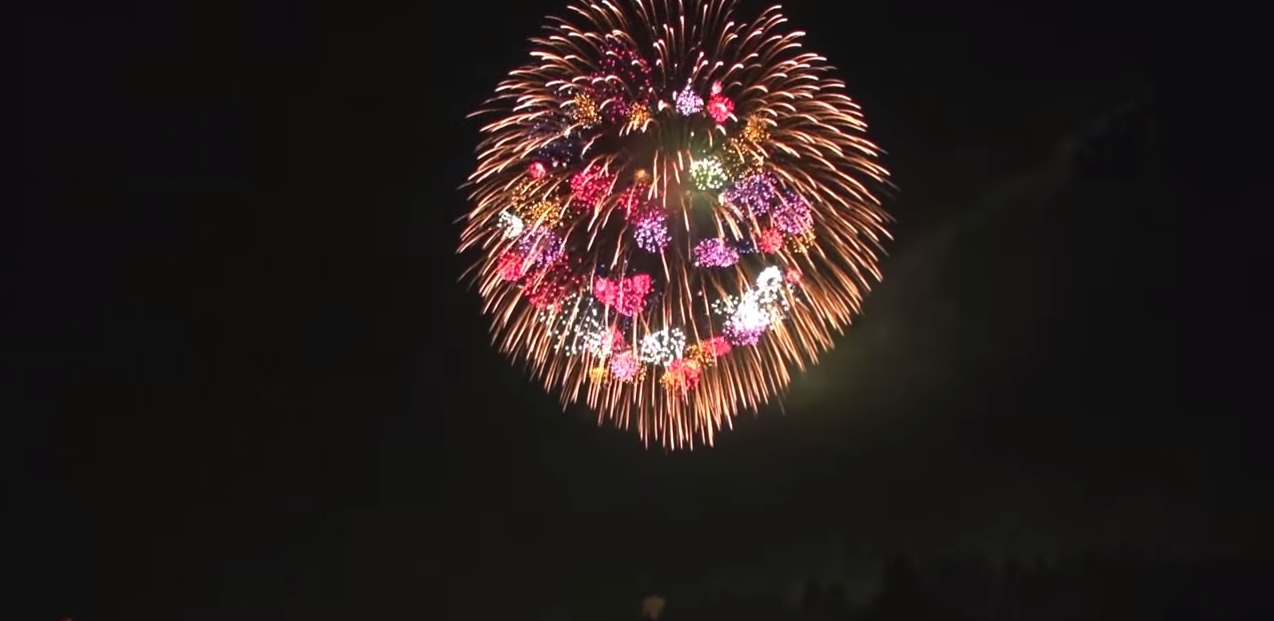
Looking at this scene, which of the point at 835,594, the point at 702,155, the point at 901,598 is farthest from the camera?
the point at 835,594

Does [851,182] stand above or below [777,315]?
above

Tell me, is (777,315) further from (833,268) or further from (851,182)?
(851,182)

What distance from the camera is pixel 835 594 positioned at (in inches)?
717

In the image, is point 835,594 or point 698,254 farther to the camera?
point 835,594

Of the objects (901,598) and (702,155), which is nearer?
(702,155)

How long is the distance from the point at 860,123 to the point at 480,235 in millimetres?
5376

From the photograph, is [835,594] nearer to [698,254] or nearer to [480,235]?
[698,254]

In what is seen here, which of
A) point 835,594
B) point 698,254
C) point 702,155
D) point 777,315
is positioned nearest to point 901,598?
point 835,594

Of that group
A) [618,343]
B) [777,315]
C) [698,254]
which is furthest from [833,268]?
[618,343]

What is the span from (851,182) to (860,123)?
80 centimetres

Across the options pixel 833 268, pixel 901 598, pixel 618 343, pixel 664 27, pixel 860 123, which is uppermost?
pixel 664 27

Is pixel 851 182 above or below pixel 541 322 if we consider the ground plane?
above

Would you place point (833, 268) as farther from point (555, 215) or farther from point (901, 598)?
point (901, 598)

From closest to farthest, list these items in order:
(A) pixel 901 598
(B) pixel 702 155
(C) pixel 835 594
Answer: (B) pixel 702 155 < (A) pixel 901 598 < (C) pixel 835 594
